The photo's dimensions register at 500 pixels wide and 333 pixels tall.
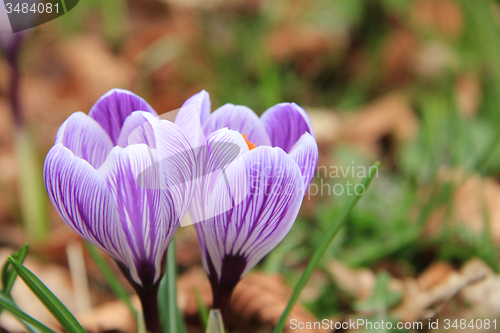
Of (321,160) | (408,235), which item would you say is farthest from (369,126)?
(408,235)

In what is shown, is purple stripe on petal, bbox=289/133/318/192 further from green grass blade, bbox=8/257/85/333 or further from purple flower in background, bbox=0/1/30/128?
purple flower in background, bbox=0/1/30/128

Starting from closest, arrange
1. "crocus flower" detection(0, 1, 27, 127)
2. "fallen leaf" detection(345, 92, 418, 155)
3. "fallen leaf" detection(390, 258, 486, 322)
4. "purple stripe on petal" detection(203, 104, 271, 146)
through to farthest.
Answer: "purple stripe on petal" detection(203, 104, 271, 146) → "fallen leaf" detection(390, 258, 486, 322) → "crocus flower" detection(0, 1, 27, 127) → "fallen leaf" detection(345, 92, 418, 155)

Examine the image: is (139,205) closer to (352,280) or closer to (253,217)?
(253,217)

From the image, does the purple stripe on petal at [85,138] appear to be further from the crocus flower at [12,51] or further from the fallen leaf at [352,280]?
the crocus flower at [12,51]

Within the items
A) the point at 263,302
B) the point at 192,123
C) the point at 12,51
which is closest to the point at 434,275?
the point at 263,302

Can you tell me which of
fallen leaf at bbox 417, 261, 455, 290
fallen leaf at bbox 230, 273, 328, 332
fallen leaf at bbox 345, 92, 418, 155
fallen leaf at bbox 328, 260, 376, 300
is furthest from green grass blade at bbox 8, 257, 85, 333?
fallen leaf at bbox 345, 92, 418, 155

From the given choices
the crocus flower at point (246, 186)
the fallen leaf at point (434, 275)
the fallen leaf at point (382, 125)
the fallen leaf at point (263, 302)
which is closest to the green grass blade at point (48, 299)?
the crocus flower at point (246, 186)

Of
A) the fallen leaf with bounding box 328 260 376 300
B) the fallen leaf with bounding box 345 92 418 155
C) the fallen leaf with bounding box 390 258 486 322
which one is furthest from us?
the fallen leaf with bounding box 345 92 418 155
